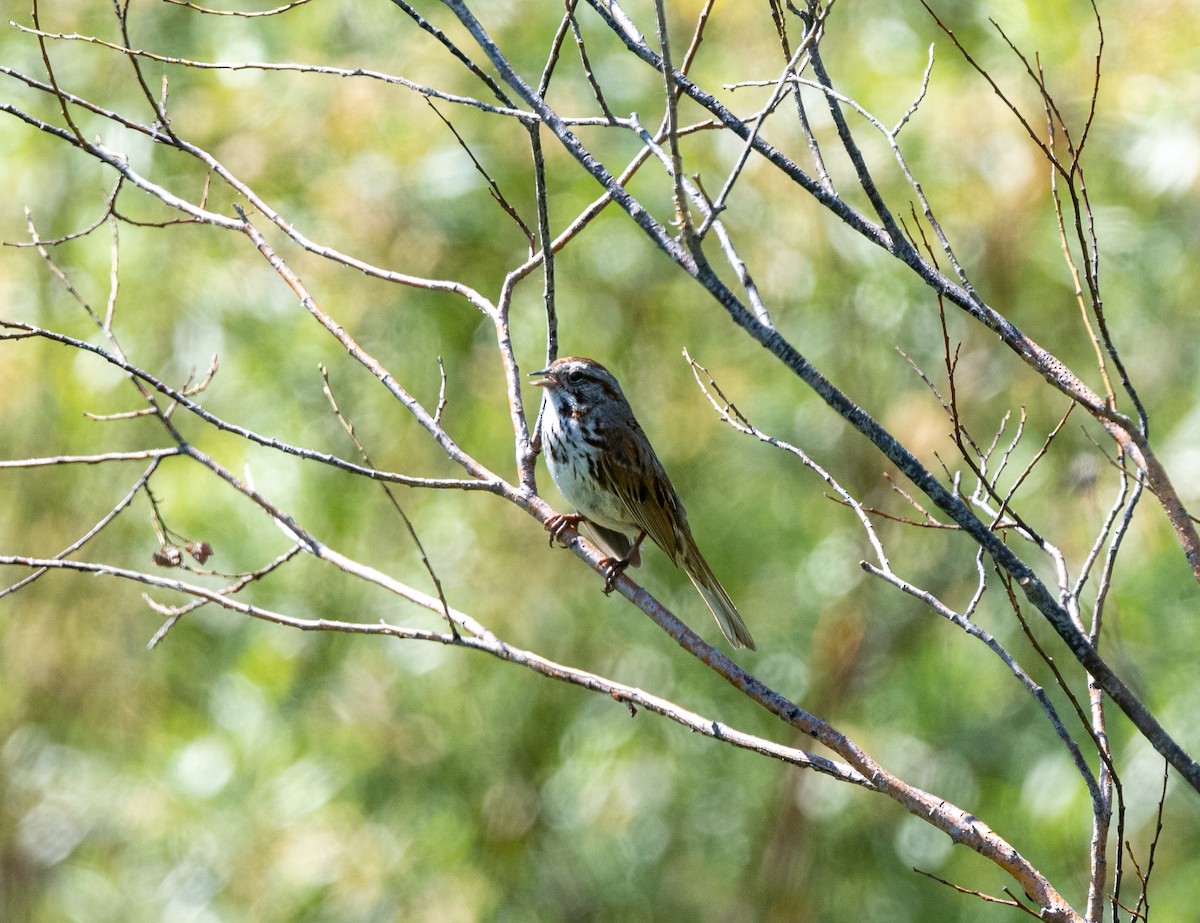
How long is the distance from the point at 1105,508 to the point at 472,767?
322cm

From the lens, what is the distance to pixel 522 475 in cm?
346

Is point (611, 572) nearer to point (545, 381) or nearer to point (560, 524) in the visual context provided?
point (560, 524)

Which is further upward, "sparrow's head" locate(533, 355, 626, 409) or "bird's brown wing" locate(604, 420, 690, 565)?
"sparrow's head" locate(533, 355, 626, 409)

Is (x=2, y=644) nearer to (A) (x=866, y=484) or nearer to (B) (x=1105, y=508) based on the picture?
(A) (x=866, y=484)

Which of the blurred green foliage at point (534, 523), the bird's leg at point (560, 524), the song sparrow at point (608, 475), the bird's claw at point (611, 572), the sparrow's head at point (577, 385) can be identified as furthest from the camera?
the blurred green foliage at point (534, 523)

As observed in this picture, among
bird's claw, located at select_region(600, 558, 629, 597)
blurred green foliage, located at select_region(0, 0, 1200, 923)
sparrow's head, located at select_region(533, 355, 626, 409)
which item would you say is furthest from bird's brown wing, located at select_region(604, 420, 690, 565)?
blurred green foliage, located at select_region(0, 0, 1200, 923)

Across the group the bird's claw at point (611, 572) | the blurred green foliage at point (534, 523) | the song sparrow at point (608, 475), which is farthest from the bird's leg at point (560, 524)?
the blurred green foliage at point (534, 523)

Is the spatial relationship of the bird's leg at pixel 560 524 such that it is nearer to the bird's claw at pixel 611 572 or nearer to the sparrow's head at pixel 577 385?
the bird's claw at pixel 611 572

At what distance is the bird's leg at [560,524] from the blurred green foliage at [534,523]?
177 centimetres

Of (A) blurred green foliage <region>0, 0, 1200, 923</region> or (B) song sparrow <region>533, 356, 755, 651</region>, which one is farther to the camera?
(A) blurred green foliage <region>0, 0, 1200, 923</region>

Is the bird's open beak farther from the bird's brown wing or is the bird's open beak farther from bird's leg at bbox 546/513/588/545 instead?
bird's leg at bbox 546/513/588/545

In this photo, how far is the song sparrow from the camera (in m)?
4.45

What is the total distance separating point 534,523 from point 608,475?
207 cm

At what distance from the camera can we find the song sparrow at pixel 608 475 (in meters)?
4.45
